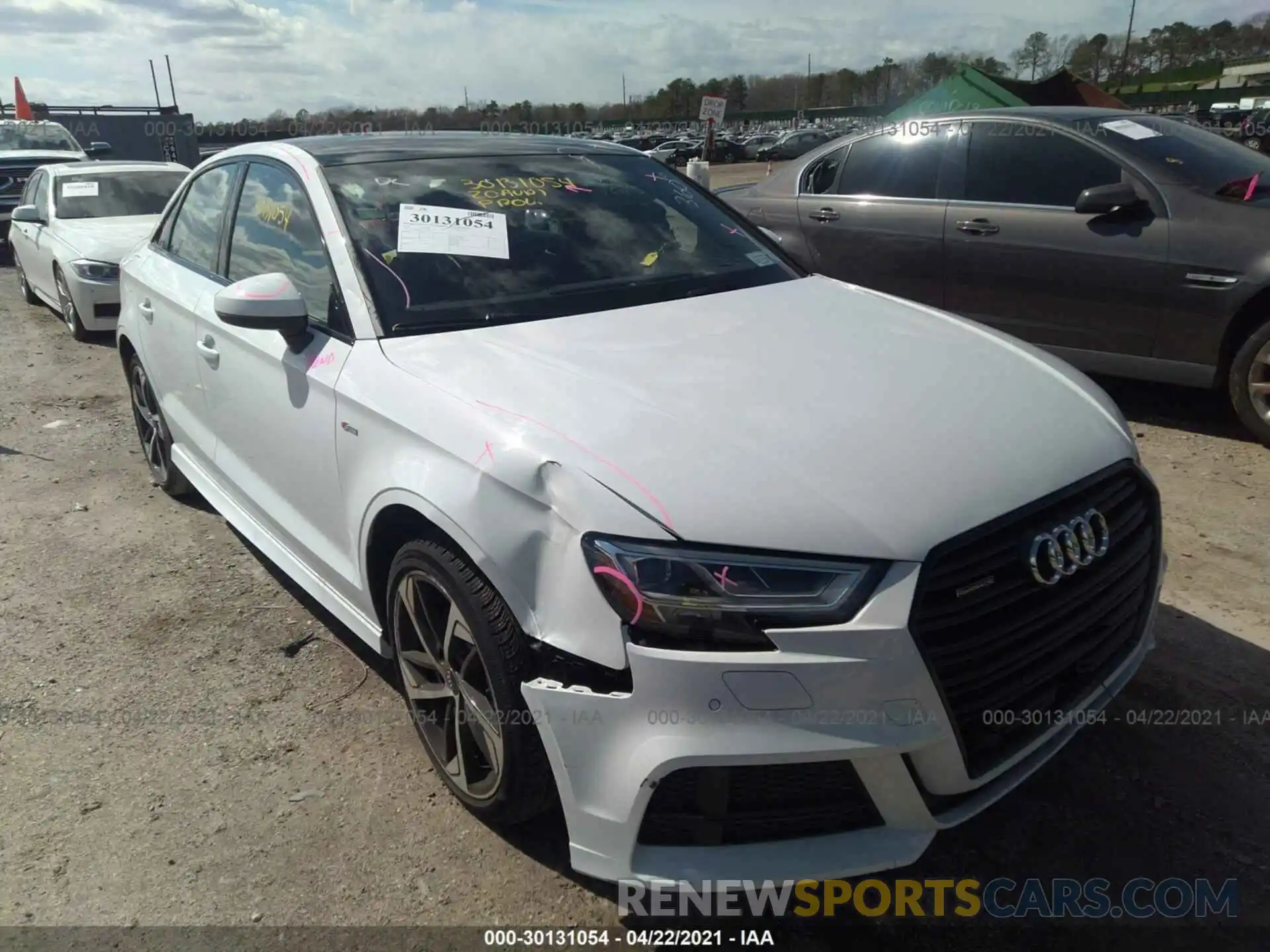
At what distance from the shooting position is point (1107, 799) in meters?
2.50

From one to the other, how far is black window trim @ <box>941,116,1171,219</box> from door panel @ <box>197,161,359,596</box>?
158 inches

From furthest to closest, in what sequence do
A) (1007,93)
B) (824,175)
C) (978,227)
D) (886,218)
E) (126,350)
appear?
(1007,93) → (824,175) → (886,218) → (978,227) → (126,350)

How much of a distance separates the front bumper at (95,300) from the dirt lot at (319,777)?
178 inches

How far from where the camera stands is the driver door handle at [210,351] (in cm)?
338

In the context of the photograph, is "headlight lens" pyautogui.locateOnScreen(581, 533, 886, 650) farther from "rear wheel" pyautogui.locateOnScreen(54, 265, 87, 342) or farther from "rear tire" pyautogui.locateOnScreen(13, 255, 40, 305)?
"rear tire" pyautogui.locateOnScreen(13, 255, 40, 305)

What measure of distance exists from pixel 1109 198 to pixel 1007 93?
9810 mm

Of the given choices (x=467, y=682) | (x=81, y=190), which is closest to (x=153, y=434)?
(x=467, y=682)

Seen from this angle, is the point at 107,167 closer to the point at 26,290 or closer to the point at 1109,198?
the point at 26,290

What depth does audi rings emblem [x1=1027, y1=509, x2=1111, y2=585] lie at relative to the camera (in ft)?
6.39

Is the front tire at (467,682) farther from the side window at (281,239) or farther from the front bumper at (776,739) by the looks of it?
the side window at (281,239)

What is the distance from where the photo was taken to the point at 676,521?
1.82 meters

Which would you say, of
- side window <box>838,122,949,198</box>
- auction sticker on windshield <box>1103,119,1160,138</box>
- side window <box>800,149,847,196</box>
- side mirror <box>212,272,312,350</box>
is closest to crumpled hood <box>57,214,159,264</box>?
side window <box>800,149,847,196</box>

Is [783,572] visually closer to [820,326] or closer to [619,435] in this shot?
[619,435]

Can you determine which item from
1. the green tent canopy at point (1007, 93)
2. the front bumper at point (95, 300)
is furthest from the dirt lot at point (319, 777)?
the green tent canopy at point (1007, 93)
